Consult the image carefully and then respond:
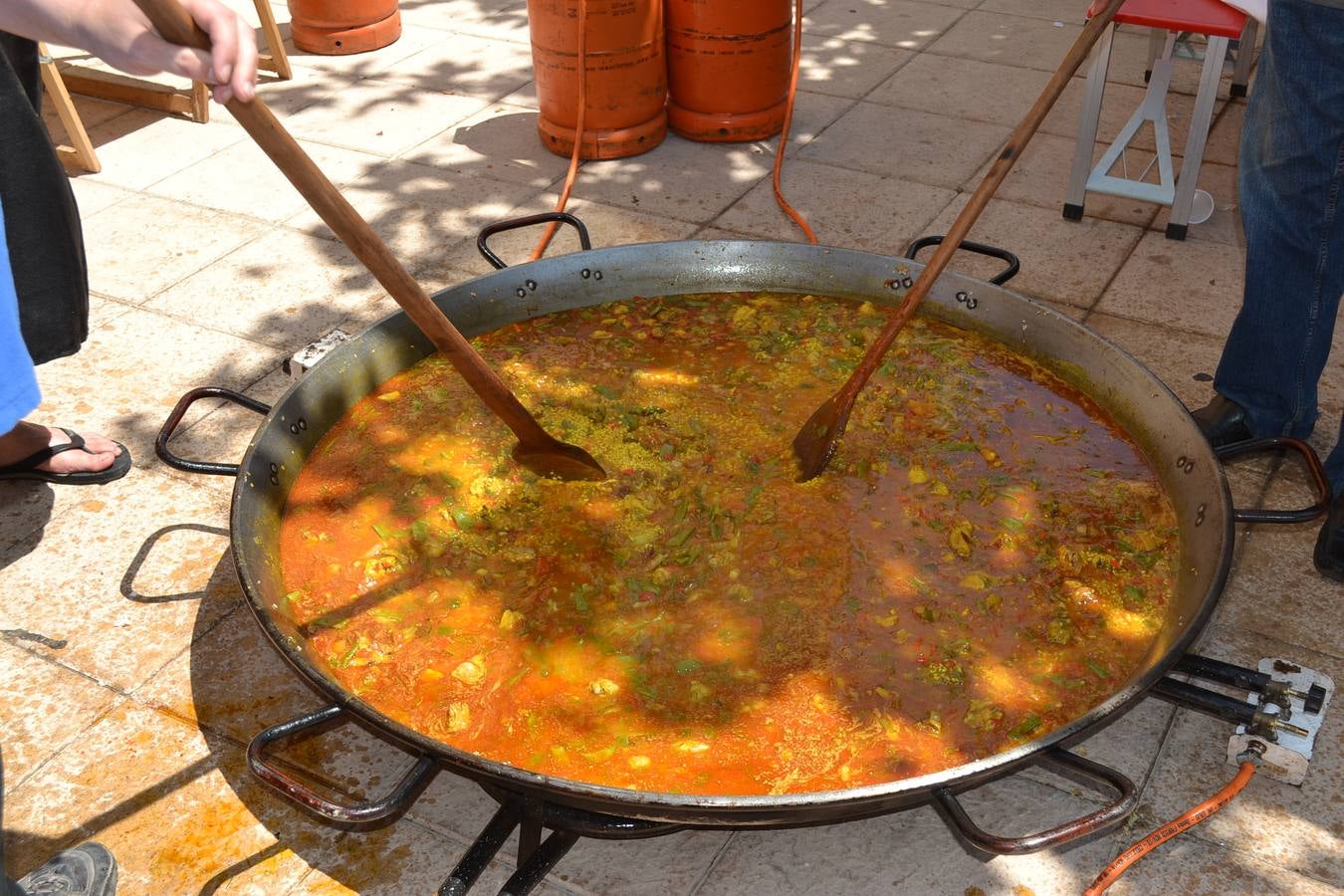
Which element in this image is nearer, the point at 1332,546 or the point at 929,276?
the point at 929,276

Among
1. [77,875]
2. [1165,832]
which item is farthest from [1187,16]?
[77,875]

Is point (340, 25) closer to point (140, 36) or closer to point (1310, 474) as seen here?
point (140, 36)

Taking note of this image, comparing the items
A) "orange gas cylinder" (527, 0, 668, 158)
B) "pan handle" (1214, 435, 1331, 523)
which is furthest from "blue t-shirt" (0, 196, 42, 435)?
"orange gas cylinder" (527, 0, 668, 158)

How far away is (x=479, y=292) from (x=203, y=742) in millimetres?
1326

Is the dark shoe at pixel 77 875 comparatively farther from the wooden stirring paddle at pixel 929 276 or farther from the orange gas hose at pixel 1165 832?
the orange gas hose at pixel 1165 832

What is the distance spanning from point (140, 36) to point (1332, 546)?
110 inches

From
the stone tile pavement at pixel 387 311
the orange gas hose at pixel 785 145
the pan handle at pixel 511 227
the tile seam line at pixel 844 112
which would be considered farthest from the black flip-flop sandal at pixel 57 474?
the orange gas hose at pixel 785 145

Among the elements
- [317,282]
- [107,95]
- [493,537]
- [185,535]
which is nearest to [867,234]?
[317,282]

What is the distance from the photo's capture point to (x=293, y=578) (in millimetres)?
2439

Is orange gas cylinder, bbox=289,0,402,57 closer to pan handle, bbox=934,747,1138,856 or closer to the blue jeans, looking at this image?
the blue jeans

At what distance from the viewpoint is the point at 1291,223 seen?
292 cm

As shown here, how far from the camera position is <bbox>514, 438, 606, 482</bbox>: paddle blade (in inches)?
104

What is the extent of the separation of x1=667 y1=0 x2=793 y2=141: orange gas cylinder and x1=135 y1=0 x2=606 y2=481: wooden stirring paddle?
9.34ft

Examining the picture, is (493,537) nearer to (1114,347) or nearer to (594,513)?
(594,513)
